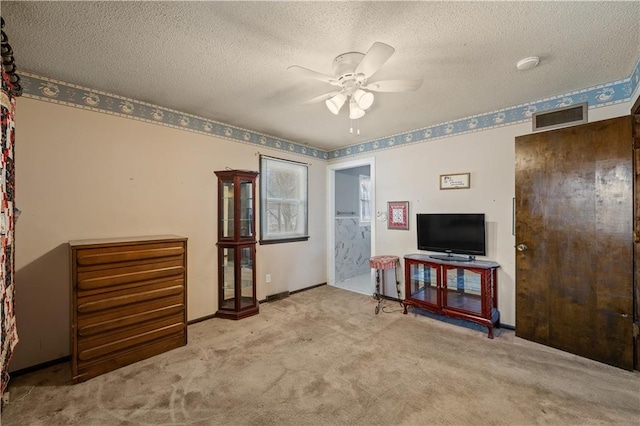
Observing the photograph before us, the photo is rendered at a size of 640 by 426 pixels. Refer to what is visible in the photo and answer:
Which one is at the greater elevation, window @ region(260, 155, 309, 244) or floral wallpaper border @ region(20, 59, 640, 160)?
floral wallpaper border @ region(20, 59, 640, 160)

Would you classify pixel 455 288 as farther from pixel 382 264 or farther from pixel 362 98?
pixel 362 98

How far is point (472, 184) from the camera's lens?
3.29 m

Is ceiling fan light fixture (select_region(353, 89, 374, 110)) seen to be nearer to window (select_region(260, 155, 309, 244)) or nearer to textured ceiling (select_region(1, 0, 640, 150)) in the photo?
textured ceiling (select_region(1, 0, 640, 150))

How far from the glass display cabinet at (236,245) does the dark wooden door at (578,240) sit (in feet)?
10.1

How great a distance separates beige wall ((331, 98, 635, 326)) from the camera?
3.02m

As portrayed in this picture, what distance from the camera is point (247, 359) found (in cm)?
241

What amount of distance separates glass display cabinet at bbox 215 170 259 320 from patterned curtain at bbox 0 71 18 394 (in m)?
1.80

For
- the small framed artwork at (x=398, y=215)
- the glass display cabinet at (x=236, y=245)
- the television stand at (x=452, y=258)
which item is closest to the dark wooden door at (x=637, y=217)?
the television stand at (x=452, y=258)

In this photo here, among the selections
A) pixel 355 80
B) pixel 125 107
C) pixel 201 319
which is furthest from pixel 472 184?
pixel 125 107

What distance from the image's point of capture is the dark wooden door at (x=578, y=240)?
2.23 metres

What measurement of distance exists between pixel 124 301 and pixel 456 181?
3.79m

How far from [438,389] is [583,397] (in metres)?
0.98

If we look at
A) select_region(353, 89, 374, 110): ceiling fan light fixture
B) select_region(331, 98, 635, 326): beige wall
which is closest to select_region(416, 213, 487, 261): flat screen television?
select_region(331, 98, 635, 326): beige wall

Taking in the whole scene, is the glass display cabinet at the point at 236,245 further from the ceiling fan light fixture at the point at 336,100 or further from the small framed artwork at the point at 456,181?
the small framed artwork at the point at 456,181
